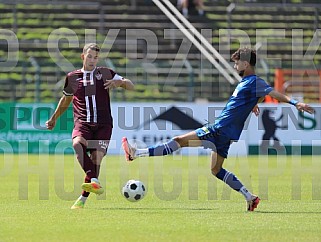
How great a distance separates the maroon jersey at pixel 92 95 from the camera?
37.3ft

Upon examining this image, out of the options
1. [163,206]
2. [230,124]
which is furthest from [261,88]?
[163,206]

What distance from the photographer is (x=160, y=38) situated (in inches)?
1179

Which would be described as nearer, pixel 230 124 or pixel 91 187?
pixel 91 187

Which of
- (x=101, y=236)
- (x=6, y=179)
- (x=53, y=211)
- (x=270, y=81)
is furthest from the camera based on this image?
(x=270, y=81)

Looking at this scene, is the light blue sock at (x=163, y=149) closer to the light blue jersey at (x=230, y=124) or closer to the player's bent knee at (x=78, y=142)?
the light blue jersey at (x=230, y=124)

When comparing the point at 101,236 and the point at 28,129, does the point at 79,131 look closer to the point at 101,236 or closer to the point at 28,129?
the point at 101,236

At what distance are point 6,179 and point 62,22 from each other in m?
14.4

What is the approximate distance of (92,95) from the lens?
11398 mm

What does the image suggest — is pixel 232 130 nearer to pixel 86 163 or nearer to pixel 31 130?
pixel 86 163

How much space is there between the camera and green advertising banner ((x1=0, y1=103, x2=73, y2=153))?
24.2 m

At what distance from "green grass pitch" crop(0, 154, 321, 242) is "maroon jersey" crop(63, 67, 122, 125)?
1203mm

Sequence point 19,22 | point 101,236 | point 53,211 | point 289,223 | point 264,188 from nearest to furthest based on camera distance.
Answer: point 101,236 < point 289,223 < point 53,211 < point 264,188 < point 19,22

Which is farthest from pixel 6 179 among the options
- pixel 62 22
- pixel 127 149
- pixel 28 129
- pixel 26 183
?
pixel 62 22

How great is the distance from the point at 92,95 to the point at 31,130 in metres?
13.1
